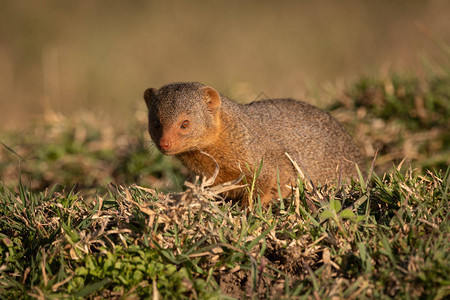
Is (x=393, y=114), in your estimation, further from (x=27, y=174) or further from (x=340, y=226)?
(x=27, y=174)

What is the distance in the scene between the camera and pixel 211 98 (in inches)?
146

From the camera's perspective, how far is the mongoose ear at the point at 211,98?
12.1 ft

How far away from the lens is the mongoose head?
3455 millimetres

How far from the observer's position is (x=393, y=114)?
5.13m

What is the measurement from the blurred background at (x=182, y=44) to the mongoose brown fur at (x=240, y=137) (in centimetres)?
428

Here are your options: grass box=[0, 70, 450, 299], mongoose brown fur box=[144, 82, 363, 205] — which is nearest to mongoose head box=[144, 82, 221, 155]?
mongoose brown fur box=[144, 82, 363, 205]

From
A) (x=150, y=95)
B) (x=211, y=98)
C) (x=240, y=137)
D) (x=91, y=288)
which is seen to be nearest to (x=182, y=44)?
(x=150, y=95)

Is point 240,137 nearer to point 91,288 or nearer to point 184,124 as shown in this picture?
point 184,124

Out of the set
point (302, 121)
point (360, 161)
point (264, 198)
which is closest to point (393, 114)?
point (360, 161)

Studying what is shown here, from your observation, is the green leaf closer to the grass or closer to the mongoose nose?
the grass

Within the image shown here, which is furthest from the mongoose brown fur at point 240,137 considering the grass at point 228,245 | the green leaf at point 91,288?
the green leaf at point 91,288

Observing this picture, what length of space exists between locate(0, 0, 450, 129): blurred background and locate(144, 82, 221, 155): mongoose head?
187 inches

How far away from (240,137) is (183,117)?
49 centimetres

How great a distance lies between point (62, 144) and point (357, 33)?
634cm
